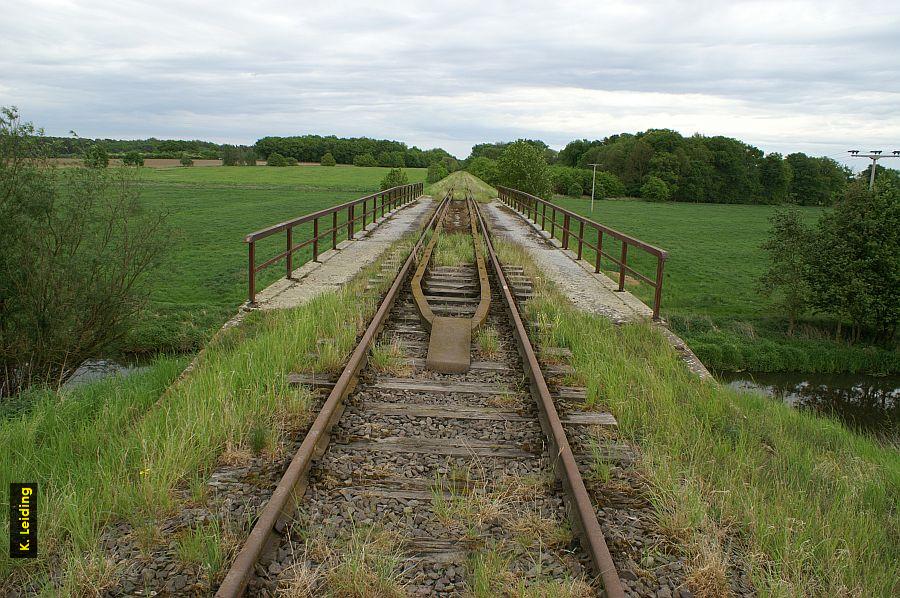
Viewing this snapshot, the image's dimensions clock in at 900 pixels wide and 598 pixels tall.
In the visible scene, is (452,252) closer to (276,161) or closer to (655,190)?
(655,190)

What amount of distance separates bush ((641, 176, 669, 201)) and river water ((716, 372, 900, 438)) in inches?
3137

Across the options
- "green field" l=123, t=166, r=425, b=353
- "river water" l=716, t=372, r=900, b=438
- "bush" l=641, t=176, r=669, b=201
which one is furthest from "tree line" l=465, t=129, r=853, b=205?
"river water" l=716, t=372, r=900, b=438

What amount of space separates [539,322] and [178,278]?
1388cm

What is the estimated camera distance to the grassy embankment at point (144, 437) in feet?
9.87

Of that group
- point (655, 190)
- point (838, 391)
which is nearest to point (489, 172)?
point (655, 190)

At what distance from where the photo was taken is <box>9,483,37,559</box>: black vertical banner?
2.89 metres

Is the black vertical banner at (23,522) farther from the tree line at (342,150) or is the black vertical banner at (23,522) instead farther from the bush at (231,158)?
the tree line at (342,150)

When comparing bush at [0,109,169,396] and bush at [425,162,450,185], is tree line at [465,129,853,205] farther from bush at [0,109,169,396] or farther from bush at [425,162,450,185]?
bush at [0,109,169,396]

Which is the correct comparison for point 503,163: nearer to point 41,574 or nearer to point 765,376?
point 765,376

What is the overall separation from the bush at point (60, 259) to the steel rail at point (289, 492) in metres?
3.96

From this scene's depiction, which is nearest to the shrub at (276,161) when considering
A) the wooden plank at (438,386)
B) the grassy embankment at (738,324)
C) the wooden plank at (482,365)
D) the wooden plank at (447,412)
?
the grassy embankment at (738,324)

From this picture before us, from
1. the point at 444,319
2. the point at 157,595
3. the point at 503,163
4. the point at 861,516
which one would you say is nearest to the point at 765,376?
the point at 444,319

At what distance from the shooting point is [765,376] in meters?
16.1

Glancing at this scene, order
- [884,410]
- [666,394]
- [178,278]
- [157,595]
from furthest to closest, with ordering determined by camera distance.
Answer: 1. [178,278]
2. [884,410]
3. [666,394]
4. [157,595]
